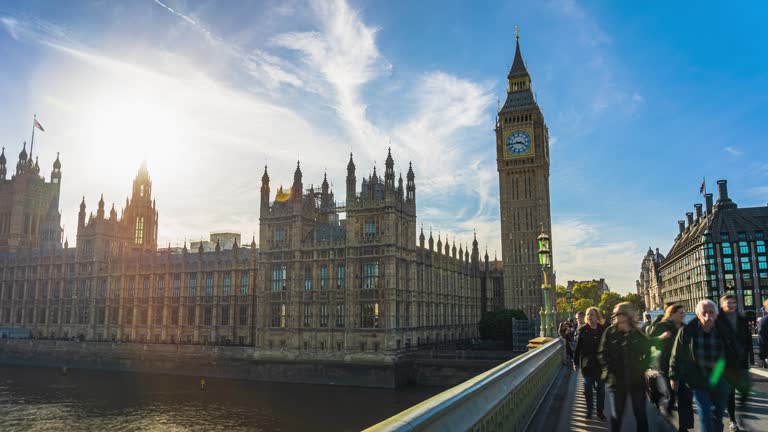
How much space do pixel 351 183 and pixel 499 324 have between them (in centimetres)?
3210

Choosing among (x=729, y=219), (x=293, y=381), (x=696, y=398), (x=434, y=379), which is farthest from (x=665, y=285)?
(x=696, y=398)

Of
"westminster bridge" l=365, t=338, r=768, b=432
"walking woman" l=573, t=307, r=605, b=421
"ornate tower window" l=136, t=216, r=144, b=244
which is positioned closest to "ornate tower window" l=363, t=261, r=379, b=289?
"westminster bridge" l=365, t=338, r=768, b=432

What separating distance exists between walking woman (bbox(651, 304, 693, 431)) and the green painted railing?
2.92 metres

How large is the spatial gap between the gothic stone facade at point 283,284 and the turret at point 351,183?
14 cm

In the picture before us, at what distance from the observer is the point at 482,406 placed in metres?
7.55

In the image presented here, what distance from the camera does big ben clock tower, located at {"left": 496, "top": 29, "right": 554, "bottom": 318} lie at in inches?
3752

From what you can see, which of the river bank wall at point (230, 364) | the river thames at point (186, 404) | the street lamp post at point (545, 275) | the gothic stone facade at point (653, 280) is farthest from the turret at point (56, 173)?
the gothic stone facade at point (653, 280)

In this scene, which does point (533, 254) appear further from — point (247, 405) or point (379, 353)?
point (247, 405)

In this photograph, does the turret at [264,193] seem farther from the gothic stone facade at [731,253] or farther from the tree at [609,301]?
the tree at [609,301]

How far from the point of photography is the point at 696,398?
10.1m

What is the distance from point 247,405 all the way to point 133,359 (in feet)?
102

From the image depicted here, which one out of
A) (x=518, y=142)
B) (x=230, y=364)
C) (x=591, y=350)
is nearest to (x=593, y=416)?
(x=591, y=350)

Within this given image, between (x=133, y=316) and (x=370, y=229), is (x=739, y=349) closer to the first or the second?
(x=370, y=229)

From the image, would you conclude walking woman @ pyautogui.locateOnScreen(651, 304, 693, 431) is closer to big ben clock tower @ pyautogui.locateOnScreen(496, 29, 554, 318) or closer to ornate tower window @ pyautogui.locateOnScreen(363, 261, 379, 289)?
ornate tower window @ pyautogui.locateOnScreen(363, 261, 379, 289)
